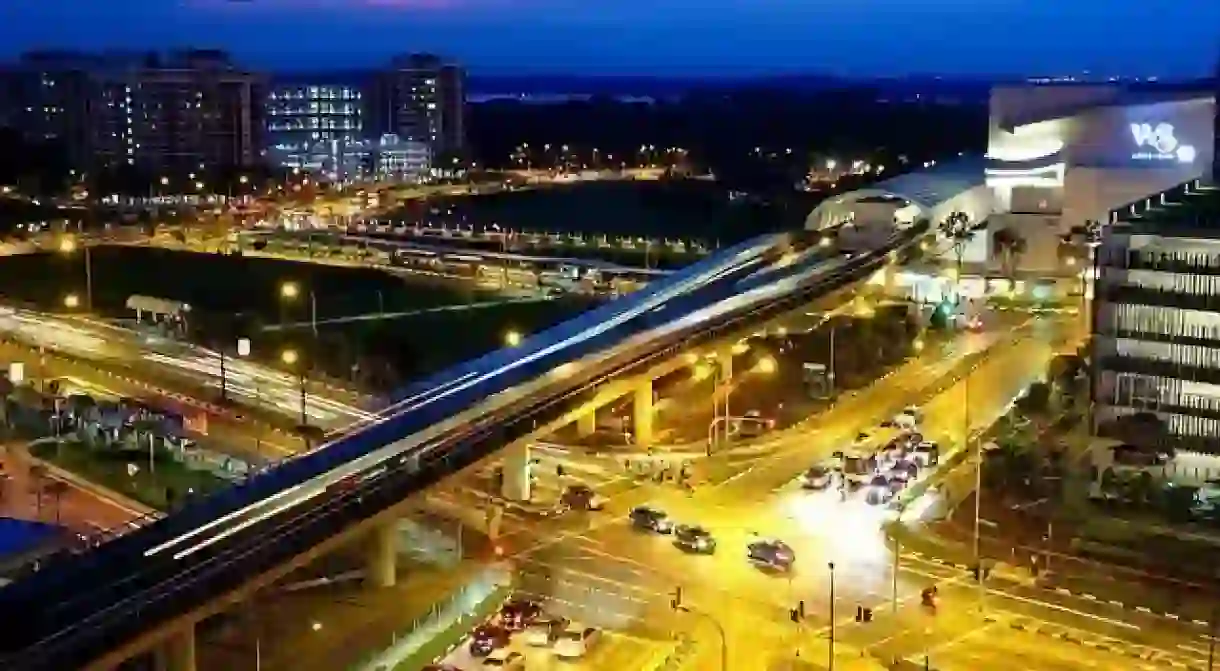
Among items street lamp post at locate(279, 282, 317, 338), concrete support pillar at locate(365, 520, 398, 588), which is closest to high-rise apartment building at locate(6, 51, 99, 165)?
street lamp post at locate(279, 282, 317, 338)

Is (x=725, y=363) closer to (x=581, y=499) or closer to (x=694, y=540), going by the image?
(x=581, y=499)

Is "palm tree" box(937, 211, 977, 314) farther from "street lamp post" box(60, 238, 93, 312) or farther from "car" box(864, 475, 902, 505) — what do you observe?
"street lamp post" box(60, 238, 93, 312)

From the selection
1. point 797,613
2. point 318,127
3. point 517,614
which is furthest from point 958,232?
point 318,127

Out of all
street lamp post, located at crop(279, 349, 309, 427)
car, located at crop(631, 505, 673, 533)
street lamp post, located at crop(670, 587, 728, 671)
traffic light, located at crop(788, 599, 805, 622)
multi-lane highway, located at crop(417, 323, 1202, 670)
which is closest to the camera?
street lamp post, located at crop(670, 587, 728, 671)

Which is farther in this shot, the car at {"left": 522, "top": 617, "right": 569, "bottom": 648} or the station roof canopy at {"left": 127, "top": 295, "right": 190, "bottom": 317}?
the station roof canopy at {"left": 127, "top": 295, "right": 190, "bottom": 317}

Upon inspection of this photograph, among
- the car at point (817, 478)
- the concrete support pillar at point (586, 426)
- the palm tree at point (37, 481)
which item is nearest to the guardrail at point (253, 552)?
the concrete support pillar at point (586, 426)

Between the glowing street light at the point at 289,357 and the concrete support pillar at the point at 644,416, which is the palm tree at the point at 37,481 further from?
the concrete support pillar at the point at 644,416
